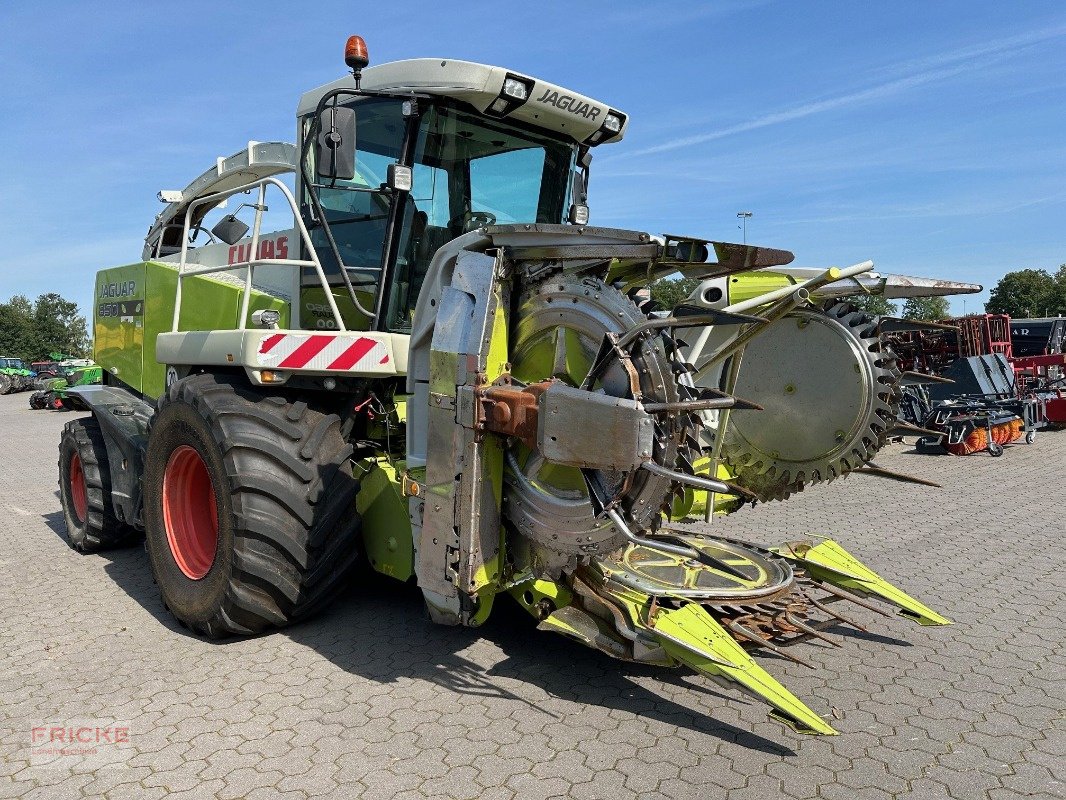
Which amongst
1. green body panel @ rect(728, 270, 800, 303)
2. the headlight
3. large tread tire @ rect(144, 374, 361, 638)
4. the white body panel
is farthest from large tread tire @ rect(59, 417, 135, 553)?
green body panel @ rect(728, 270, 800, 303)

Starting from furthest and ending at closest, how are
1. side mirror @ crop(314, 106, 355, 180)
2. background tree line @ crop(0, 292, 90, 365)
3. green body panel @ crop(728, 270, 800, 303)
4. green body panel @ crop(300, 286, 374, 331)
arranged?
background tree line @ crop(0, 292, 90, 365)
green body panel @ crop(300, 286, 374, 331)
side mirror @ crop(314, 106, 355, 180)
green body panel @ crop(728, 270, 800, 303)

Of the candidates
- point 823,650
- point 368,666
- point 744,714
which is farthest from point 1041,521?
point 368,666

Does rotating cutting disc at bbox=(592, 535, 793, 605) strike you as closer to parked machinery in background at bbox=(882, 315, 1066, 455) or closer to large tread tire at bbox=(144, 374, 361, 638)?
large tread tire at bbox=(144, 374, 361, 638)

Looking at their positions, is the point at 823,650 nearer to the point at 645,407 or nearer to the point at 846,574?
the point at 846,574

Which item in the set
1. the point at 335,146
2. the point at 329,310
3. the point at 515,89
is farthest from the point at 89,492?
the point at 515,89

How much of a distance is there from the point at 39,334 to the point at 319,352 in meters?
70.3

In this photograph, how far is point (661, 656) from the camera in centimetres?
307

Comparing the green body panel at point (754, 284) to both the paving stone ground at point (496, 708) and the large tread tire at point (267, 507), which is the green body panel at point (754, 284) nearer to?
the paving stone ground at point (496, 708)

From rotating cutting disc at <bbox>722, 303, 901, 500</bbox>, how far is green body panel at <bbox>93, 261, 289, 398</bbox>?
2834 mm

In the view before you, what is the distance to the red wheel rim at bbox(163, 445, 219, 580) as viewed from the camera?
4.43 metres

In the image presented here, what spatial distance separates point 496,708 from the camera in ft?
10.6

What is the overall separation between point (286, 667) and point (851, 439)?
9.62 ft

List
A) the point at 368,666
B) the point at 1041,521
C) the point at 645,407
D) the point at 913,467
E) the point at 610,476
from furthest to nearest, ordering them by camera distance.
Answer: the point at 913,467 → the point at 1041,521 → the point at 368,666 → the point at 610,476 → the point at 645,407

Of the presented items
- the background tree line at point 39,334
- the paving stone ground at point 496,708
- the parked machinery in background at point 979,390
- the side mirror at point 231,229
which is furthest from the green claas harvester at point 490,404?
the background tree line at point 39,334
